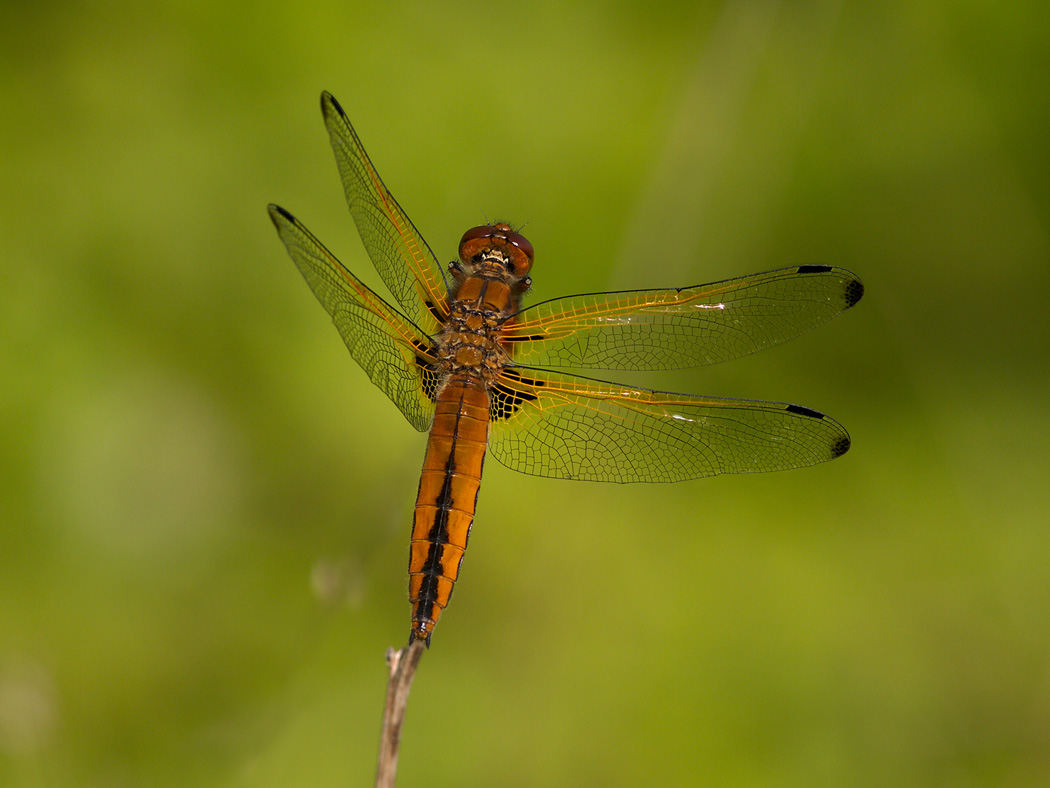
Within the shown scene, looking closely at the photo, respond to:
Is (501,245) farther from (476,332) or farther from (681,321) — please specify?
(681,321)

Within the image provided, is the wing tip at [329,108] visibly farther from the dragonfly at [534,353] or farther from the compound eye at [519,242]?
the compound eye at [519,242]

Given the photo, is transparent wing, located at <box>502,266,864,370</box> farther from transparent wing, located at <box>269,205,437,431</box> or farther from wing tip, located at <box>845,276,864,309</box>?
transparent wing, located at <box>269,205,437,431</box>

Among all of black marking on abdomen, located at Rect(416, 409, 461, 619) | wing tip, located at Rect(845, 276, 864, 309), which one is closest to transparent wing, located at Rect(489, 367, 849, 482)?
black marking on abdomen, located at Rect(416, 409, 461, 619)

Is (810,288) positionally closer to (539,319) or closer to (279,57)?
(539,319)

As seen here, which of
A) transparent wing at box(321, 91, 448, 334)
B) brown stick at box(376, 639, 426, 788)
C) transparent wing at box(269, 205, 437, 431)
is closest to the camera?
brown stick at box(376, 639, 426, 788)

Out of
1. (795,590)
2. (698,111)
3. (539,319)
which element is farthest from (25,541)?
(698,111)

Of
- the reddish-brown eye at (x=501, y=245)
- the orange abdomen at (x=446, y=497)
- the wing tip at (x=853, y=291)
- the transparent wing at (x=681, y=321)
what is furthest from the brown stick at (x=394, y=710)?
the wing tip at (x=853, y=291)

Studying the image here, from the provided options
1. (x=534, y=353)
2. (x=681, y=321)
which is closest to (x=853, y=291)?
(x=681, y=321)
